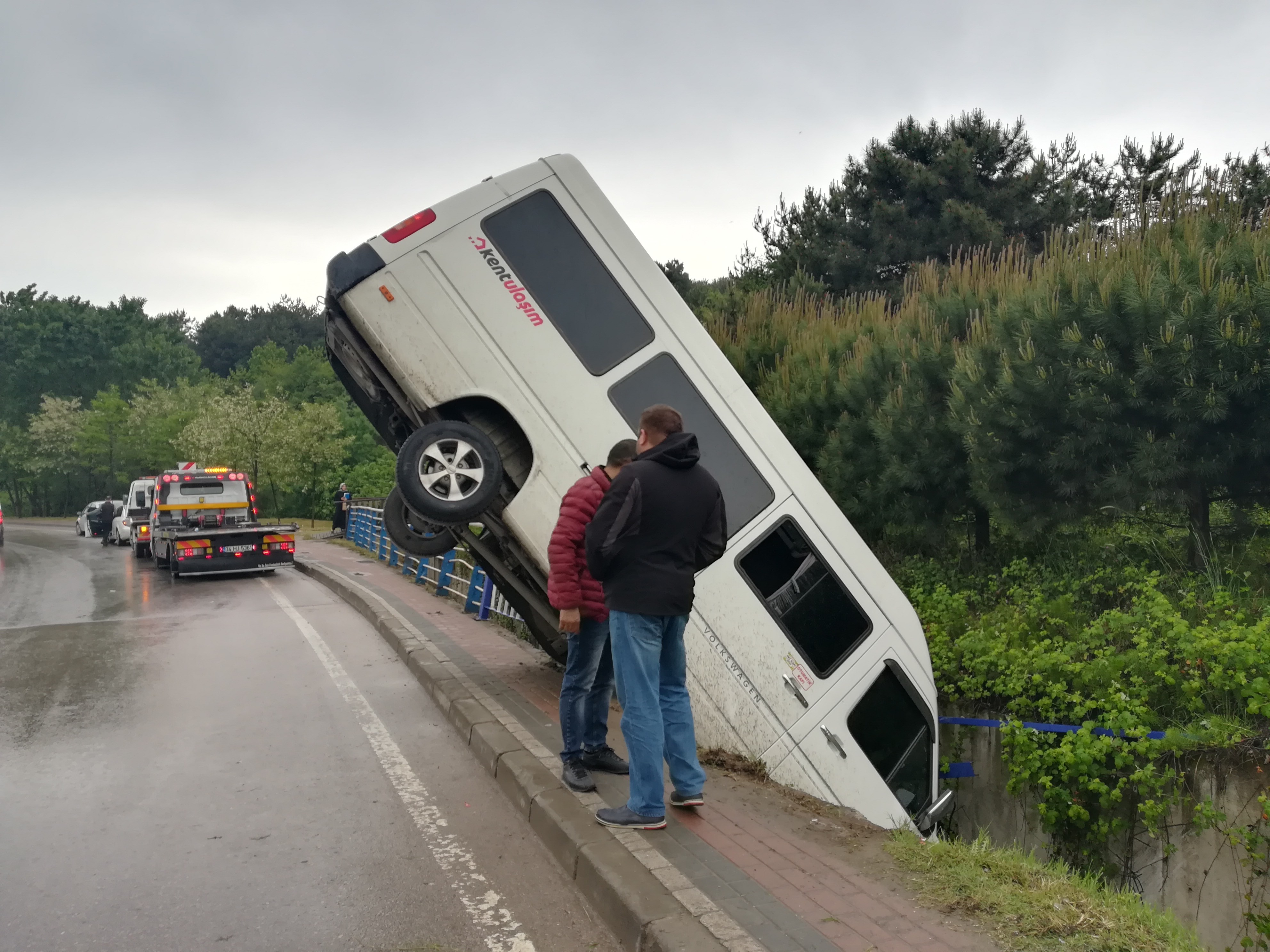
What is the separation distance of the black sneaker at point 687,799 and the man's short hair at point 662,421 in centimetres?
181

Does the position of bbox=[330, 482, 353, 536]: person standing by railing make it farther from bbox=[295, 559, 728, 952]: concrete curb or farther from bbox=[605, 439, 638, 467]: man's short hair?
bbox=[605, 439, 638, 467]: man's short hair

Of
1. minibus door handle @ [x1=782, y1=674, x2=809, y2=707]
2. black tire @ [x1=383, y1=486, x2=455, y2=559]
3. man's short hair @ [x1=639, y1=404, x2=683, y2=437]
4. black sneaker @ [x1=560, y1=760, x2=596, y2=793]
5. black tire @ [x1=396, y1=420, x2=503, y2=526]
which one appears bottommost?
black sneaker @ [x1=560, y1=760, x2=596, y2=793]

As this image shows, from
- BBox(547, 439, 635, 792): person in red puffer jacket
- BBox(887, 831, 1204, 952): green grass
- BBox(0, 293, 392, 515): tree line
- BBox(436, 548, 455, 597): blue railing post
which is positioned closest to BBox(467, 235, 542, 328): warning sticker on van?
BBox(547, 439, 635, 792): person in red puffer jacket

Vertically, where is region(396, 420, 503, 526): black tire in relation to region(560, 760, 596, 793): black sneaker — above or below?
above

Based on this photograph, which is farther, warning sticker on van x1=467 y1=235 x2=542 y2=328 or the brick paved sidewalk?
warning sticker on van x1=467 y1=235 x2=542 y2=328

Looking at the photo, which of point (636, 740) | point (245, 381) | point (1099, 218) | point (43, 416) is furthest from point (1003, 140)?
point (43, 416)

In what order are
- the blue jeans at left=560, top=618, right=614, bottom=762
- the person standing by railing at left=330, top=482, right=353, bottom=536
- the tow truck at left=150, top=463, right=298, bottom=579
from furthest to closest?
the person standing by railing at left=330, top=482, right=353, bottom=536
the tow truck at left=150, top=463, right=298, bottom=579
the blue jeans at left=560, top=618, right=614, bottom=762

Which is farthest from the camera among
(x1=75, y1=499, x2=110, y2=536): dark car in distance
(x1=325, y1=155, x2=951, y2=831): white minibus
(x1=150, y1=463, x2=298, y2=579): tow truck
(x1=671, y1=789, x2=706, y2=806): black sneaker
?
(x1=75, y1=499, x2=110, y2=536): dark car in distance

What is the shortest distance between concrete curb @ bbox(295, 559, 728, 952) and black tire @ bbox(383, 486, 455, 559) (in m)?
1.34

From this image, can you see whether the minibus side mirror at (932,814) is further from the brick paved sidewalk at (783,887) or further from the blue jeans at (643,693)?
the blue jeans at (643,693)

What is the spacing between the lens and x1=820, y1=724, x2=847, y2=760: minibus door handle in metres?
6.14

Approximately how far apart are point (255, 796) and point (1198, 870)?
537 cm

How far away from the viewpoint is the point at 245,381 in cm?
6662

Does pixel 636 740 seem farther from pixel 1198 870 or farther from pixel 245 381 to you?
pixel 245 381
